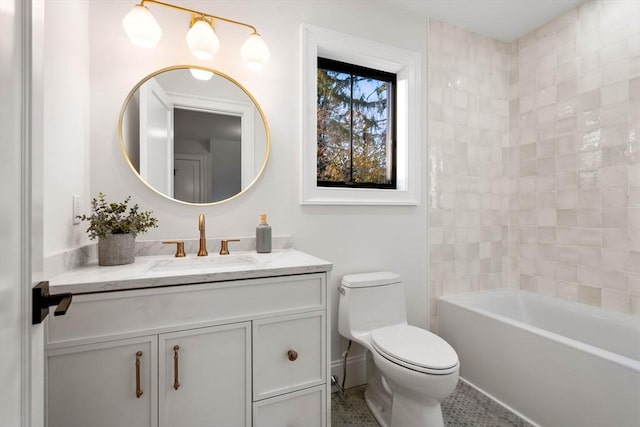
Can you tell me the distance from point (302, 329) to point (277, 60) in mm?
1484

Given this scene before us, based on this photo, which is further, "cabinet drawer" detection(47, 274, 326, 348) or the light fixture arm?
the light fixture arm

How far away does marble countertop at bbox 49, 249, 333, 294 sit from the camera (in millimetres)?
946

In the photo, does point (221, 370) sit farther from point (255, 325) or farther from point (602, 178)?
point (602, 178)

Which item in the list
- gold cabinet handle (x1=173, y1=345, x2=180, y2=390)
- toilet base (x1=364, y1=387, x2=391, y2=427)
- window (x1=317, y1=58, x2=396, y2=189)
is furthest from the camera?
window (x1=317, y1=58, x2=396, y2=189)

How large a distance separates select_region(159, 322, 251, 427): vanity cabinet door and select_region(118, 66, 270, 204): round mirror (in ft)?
2.48

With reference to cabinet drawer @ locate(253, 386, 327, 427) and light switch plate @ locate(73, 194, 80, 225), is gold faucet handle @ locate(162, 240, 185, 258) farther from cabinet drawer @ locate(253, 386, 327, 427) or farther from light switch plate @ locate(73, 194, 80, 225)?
cabinet drawer @ locate(253, 386, 327, 427)

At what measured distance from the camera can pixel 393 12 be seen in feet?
6.62

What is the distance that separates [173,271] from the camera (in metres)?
1.09

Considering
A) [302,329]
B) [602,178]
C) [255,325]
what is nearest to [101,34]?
[255,325]

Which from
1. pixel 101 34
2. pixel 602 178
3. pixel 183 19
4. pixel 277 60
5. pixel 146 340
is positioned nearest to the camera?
pixel 146 340

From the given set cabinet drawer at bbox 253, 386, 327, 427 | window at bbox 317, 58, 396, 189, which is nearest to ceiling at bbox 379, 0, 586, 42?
window at bbox 317, 58, 396, 189

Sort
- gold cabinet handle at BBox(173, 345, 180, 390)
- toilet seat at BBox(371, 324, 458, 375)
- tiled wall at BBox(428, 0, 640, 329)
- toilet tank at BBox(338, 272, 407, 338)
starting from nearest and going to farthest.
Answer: gold cabinet handle at BBox(173, 345, 180, 390) < toilet seat at BBox(371, 324, 458, 375) < toilet tank at BBox(338, 272, 407, 338) < tiled wall at BBox(428, 0, 640, 329)

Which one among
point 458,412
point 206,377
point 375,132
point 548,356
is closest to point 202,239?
point 206,377

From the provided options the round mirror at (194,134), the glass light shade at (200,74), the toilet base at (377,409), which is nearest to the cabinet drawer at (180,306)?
the round mirror at (194,134)
